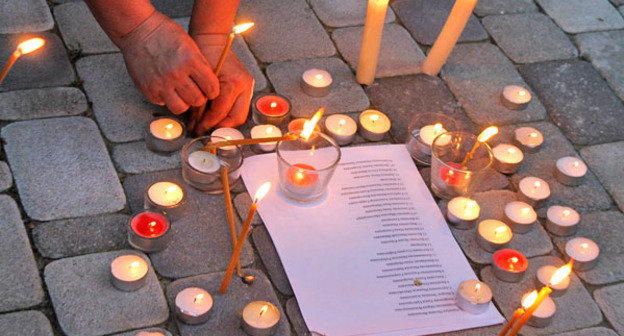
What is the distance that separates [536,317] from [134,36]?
0.96 metres

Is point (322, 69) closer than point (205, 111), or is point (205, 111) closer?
point (205, 111)

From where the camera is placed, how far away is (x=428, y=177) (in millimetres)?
1790

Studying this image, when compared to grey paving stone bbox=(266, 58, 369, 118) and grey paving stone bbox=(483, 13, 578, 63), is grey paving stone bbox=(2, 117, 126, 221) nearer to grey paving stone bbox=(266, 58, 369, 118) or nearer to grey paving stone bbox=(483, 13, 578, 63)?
grey paving stone bbox=(266, 58, 369, 118)

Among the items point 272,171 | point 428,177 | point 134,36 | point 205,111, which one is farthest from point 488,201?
point 134,36

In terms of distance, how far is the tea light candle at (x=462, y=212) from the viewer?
168cm

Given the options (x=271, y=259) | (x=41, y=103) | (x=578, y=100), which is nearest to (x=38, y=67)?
(x=41, y=103)

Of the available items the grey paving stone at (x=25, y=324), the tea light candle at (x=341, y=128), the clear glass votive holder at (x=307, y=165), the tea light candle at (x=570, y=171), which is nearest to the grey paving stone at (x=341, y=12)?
the tea light candle at (x=341, y=128)

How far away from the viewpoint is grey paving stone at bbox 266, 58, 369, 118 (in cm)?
192

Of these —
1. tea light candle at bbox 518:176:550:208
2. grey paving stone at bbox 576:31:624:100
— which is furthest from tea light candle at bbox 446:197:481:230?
grey paving stone at bbox 576:31:624:100

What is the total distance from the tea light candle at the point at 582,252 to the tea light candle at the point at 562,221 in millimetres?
31

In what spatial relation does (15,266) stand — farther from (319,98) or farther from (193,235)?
(319,98)

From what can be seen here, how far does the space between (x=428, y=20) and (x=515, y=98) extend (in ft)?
1.17

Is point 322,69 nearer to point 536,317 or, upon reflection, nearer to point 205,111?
point 205,111

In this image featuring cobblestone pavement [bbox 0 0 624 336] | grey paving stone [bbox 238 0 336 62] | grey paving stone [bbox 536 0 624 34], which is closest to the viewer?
cobblestone pavement [bbox 0 0 624 336]
